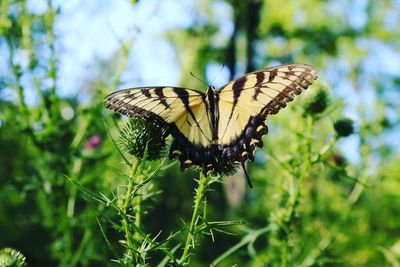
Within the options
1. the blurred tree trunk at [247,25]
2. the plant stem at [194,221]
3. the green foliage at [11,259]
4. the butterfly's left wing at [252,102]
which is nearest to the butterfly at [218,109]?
the butterfly's left wing at [252,102]

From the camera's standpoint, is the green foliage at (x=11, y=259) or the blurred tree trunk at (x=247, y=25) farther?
the blurred tree trunk at (x=247, y=25)

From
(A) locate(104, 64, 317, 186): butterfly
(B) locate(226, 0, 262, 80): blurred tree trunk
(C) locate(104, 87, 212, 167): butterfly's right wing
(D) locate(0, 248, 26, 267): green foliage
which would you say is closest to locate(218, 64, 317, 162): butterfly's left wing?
(A) locate(104, 64, 317, 186): butterfly

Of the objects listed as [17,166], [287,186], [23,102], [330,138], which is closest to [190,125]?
[287,186]

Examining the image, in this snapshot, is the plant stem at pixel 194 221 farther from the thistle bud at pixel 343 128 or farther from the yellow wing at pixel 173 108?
the thistle bud at pixel 343 128

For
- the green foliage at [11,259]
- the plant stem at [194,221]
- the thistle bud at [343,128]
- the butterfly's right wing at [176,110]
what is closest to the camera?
the plant stem at [194,221]

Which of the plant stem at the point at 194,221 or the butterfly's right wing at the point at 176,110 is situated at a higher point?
the butterfly's right wing at the point at 176,110

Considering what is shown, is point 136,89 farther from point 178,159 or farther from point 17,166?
point 17,166

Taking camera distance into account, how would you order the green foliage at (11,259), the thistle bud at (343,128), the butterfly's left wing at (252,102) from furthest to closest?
1. the thistle bud at (343,128)
2. the butterfly's left wing at (252,102)
3. the green foliage at (11,259)

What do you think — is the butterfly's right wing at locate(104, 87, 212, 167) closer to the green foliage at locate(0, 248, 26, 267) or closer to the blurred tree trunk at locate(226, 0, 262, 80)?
the green foliage at locate(0, 248, 26, 267)
